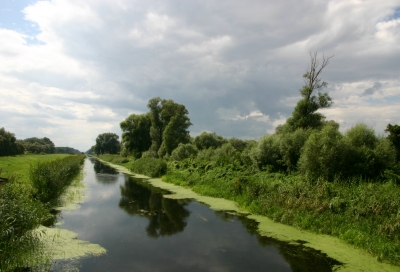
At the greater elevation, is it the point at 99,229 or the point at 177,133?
the point at 177,133

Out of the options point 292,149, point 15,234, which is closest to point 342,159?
point 292,149

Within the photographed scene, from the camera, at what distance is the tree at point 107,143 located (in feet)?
471

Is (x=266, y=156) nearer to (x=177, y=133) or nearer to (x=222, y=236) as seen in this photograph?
(x=222, y=236)

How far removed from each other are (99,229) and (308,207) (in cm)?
954

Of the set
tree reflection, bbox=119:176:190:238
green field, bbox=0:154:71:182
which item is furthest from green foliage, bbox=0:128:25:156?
tree reflection, bbox=119:176:190:238

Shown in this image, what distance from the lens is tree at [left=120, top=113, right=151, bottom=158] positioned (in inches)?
2410

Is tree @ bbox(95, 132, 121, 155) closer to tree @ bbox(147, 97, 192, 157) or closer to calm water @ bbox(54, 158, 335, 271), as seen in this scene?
tree @ bbox(147, 97, 192, 157)

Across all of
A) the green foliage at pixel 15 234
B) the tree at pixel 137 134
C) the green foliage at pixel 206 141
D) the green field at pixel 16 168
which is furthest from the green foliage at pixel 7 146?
the green foliage at pixel 15 234

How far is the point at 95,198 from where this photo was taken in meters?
19.8

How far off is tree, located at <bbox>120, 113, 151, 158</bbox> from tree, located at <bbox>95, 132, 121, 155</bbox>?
85928 millimetres

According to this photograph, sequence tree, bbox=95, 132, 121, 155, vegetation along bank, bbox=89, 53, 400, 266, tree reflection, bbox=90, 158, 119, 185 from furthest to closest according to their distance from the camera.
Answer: tree, bbox=95, 132, 121, 155 < tree reflection, bbox=90, 158, 119, 185 < vegetation along bank, bbox=89, 53, 400, 266

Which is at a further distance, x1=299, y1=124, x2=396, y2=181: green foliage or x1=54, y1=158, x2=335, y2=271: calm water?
x1=299, y1=124, x2=396, y2=181: green foliage

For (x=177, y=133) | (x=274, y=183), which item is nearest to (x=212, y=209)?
(x=274, y=183)

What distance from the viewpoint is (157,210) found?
1589 centimetres
